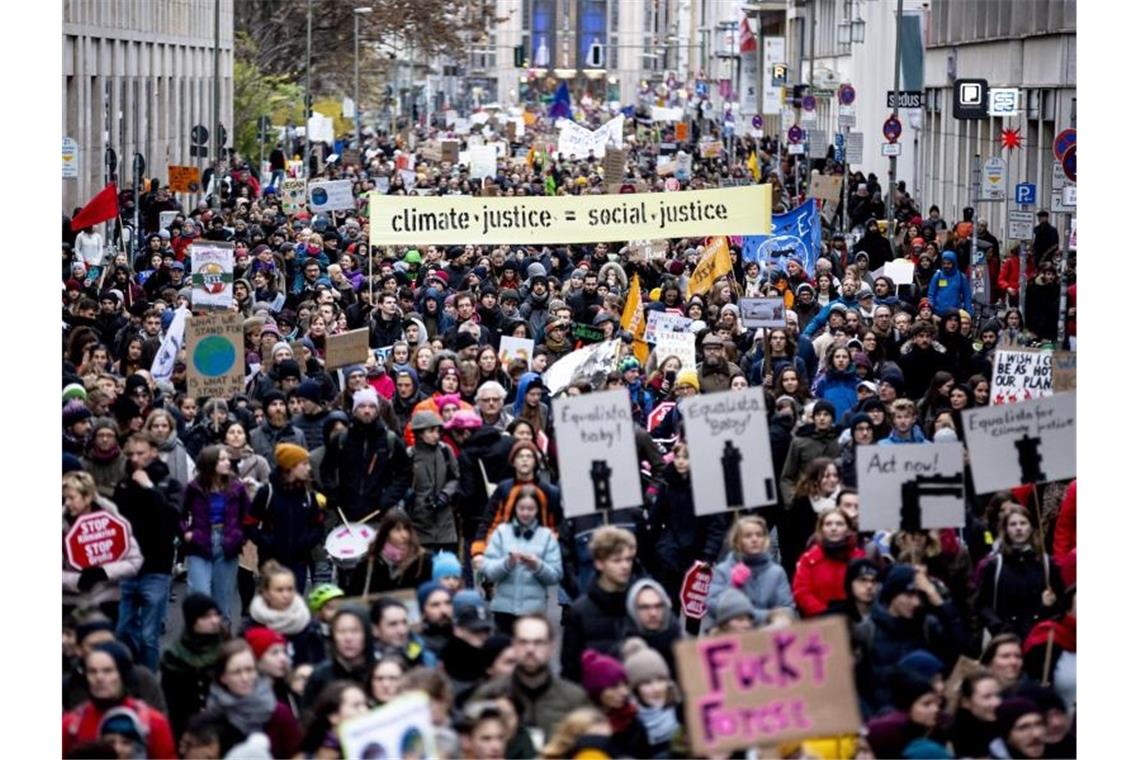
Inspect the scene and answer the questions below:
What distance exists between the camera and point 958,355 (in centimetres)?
2077

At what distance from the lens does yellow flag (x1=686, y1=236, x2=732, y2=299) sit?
2647 cm

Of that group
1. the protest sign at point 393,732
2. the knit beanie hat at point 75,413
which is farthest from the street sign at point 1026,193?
the protest sign at point 393,732

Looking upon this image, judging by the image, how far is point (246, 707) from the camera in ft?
33.0

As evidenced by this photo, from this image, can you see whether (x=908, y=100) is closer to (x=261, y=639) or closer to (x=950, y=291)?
(x=950, y=291)

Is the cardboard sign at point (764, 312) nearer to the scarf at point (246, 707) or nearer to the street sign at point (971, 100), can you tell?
the scarf at point (246, 707)

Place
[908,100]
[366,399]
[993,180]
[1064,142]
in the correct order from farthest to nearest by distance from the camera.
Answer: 1. [908,100]
2. [993,180]
3. [1064,142]
4. [366,399]

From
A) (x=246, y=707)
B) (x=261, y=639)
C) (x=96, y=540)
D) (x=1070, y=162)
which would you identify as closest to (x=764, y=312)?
(x=1070, y=162)

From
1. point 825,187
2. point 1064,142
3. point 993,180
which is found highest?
point 1064,142

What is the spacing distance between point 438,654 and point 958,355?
1056 cm

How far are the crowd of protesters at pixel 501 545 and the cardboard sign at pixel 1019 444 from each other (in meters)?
0.14

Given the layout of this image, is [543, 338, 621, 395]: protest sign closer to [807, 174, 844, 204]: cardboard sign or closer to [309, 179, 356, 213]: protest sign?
[309, 179, 356, 213]: protest sign

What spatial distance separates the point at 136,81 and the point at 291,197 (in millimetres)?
15412

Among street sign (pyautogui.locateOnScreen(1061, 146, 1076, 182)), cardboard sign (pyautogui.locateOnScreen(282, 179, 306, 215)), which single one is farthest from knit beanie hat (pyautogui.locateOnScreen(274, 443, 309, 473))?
cardboard sign (pyautogui.locateOnScreen(282, 179, 306, 215))

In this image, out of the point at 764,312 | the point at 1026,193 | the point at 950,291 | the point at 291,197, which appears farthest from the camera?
the point at 291,197
